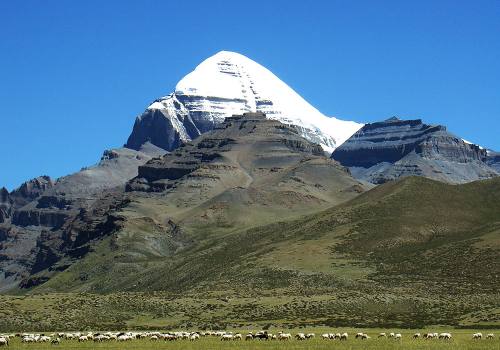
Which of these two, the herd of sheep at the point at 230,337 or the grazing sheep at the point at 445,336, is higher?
the herd of sheep at the point at 230,337

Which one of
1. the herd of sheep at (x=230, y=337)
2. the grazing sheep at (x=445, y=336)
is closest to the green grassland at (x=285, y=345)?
the herd of sheep at (x=230, y=337)

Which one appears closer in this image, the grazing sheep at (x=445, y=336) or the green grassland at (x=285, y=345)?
the green grassland at (x=285, y=345)

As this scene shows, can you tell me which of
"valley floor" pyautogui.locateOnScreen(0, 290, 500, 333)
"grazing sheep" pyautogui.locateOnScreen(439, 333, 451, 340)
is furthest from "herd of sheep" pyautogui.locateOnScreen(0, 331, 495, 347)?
"valley floor" pyautogui.locateOnScreen(0, 290, 500, 333)

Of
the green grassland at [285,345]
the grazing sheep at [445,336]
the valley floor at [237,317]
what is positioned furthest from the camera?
the valley floor at [237,317]

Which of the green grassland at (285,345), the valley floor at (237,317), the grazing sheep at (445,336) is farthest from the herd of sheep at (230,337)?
the valley floor at (237,317)

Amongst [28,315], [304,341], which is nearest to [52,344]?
[304,341]

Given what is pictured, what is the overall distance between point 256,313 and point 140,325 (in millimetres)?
27063

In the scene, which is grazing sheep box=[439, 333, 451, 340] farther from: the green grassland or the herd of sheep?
the green grassland

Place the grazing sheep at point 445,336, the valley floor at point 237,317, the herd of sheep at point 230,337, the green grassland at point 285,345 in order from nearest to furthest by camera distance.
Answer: the green grassland at point 285,345 → the herd of sheep at point 230,337 → the grazing sheep at point 445,336 → the valley floor at point 237,317

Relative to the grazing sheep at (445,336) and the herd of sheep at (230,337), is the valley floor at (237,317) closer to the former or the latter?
the grazing sheep at (445,336)

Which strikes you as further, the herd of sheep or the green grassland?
the herd of sheep

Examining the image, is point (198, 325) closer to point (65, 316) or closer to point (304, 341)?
point (65, 316)

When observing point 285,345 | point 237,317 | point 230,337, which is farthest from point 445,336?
point 237,317

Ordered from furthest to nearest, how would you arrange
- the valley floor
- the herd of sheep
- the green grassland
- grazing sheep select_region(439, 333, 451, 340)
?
1. the valley floor
2. grazing sheep select_region(439, 333, 451, 340)
3. the herd of sheep
4. the green grassland
